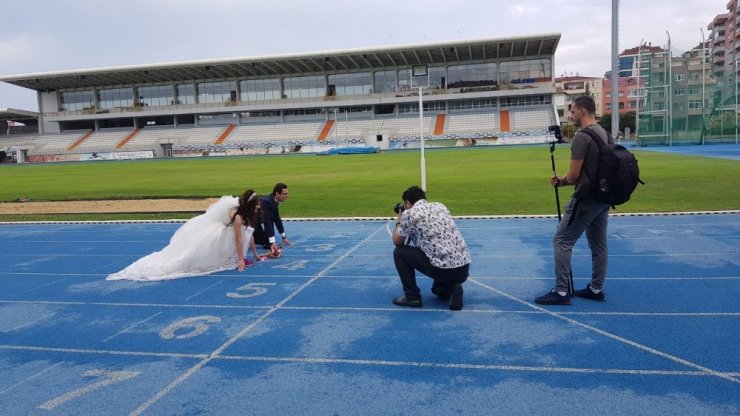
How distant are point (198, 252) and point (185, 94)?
3244 inches

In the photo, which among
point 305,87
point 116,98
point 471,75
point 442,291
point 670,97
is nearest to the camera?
point 442,291

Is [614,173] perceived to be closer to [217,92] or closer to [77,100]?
[217,92]

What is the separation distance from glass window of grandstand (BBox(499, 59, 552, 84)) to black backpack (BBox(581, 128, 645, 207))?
7311 cm

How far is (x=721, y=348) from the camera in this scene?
16.0 feet

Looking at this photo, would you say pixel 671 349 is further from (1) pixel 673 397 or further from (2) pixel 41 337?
(2) pixel 41 337

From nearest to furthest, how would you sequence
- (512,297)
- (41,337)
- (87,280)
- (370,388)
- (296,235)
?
(370,388), (41,337), (512,297), (87,280), (296,235)

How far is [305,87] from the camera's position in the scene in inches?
3172

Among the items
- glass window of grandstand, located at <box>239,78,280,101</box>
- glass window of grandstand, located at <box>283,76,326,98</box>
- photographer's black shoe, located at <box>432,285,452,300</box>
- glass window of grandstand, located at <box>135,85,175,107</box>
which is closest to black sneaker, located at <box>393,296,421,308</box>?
photographer's black shoe, located at <box>432,285,452,300</box>

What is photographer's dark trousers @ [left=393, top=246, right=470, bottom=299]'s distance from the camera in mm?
6172

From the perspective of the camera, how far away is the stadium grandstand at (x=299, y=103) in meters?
71.3

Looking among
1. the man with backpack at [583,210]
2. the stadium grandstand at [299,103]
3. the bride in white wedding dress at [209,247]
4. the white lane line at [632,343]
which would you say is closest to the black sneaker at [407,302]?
the white lane line at [632,343]

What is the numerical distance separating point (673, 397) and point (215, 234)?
6694 millimetres

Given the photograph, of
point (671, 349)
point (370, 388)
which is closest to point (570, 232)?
point (671, 349)

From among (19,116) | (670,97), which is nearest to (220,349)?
(670,97)
